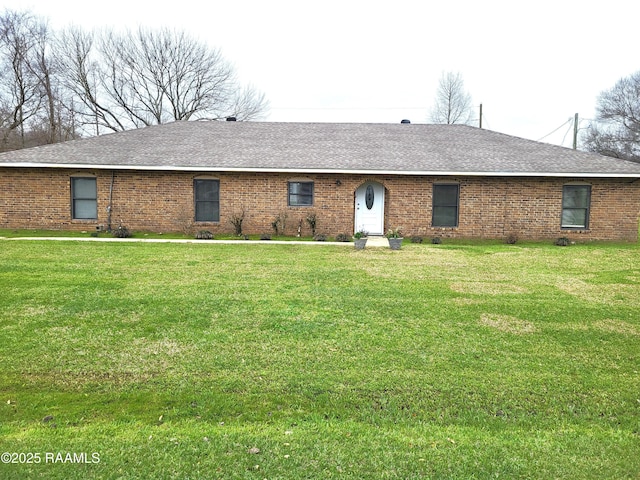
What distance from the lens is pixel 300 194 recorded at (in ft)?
53.2

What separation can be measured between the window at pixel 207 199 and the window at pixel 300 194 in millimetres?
2572

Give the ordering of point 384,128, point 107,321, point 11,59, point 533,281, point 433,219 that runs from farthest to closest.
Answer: point 11,59, point 384,128, point 433,219, point 533,281, point 107,321

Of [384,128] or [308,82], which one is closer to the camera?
[384,128]

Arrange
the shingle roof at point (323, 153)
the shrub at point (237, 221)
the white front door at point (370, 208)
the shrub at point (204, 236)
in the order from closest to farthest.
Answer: the shrub at point (204, 236) < the shingle roof at point (323, 153) < the shrub at point (237, 221) < the white front door at point (370, 208)

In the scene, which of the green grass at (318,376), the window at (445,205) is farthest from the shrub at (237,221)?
the green grass at (318,376)

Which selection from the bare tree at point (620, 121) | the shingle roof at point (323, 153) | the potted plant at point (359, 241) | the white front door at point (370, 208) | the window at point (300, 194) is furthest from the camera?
the bare tree at point (620, 121)

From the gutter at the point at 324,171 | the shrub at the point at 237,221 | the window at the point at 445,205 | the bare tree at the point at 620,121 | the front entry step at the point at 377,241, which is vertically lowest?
the front entry step at the point at 377,241

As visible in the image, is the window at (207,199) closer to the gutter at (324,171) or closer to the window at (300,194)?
the gutter at (324,171)

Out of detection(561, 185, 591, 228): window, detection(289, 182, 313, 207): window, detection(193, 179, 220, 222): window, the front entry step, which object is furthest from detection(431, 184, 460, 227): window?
detection(193, 179, 220, 222): window

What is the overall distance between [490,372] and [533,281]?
5073 millimetres

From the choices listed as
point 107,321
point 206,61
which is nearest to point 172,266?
point 107,321

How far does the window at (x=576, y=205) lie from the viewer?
15930mm

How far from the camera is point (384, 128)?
2091 cm

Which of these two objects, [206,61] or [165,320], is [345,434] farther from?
[206,61]
